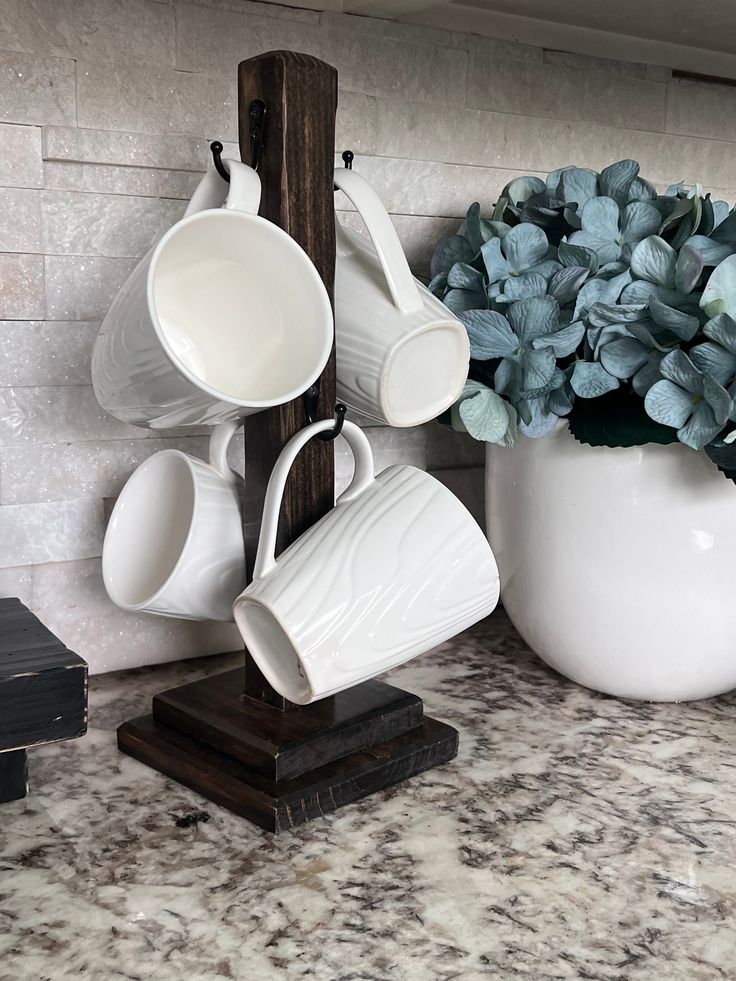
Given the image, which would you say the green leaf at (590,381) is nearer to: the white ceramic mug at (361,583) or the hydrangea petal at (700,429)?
the hydrangea petal at (700,429)

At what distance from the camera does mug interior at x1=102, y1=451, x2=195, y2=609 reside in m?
0.87

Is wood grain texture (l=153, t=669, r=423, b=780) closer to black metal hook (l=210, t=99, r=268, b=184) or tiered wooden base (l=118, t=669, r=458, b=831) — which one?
tiered wooden base (l=118, t=669, r=458, b=831)

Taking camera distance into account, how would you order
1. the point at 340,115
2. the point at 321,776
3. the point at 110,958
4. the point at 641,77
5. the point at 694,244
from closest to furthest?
the point at 110,958, the point at 321,776, the point at 694,244, the point at 340,115, the point at 641,77

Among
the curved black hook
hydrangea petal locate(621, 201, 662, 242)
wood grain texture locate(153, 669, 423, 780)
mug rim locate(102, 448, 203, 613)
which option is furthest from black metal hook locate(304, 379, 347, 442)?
hydrangea petal locate(621, 201, 662, 242)

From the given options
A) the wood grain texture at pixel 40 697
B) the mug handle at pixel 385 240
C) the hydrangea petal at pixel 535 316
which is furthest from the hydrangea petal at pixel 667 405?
the wood grain texture at pixel 40 697

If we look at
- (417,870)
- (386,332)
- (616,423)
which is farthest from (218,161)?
(417,870)

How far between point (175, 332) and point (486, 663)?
0.49 m

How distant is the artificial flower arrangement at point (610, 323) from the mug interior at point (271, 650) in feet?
0.86

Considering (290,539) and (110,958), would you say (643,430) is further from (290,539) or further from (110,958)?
(110,958)

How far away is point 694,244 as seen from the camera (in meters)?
0.87

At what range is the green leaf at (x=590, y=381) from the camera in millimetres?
865

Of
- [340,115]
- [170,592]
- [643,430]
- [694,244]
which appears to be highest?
[340,115]

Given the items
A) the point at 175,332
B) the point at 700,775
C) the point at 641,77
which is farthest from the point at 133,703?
the point at 641,77

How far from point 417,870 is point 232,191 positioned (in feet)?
1.51
